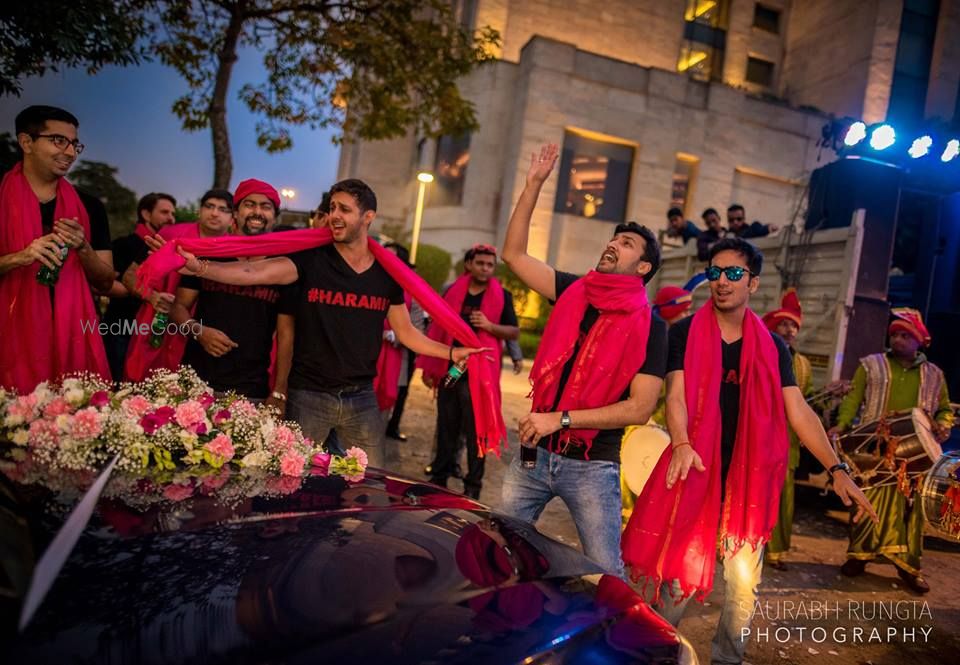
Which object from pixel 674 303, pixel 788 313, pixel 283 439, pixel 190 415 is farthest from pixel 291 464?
pixel 788 313

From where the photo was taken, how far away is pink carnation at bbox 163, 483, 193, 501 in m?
1.78

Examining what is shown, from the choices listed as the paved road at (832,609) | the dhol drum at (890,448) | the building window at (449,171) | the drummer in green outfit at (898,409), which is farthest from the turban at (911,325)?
the building window at (449,171)

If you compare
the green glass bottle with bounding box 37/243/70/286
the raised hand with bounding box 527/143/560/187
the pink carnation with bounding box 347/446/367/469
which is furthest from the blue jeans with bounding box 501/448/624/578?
the green glass bottle with bounding box 37/243/70/286

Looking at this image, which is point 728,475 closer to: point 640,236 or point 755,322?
point 755,322

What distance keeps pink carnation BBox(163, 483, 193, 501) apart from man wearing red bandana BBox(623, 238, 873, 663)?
88.6 inches

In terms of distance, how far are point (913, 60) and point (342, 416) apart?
35096 millimetres

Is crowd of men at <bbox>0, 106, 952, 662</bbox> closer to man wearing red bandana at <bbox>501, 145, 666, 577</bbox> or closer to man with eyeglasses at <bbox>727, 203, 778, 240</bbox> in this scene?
man wearing red bandana at <bbox>501, 145, 666, 577</bbox>

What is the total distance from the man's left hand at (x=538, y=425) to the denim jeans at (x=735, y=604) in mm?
1186

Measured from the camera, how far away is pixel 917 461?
15.8ft

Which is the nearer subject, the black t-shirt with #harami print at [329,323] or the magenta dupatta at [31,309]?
the magenta dupatta at [31,309]

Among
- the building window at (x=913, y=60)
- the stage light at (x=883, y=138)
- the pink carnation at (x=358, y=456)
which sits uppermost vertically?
the building window at (x=913, y=60)

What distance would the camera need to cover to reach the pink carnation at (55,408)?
1.94 metres

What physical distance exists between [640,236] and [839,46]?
111ft

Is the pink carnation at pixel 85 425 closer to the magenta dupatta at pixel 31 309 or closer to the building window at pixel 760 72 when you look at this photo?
the magenta dupatta at pixel 31 309
